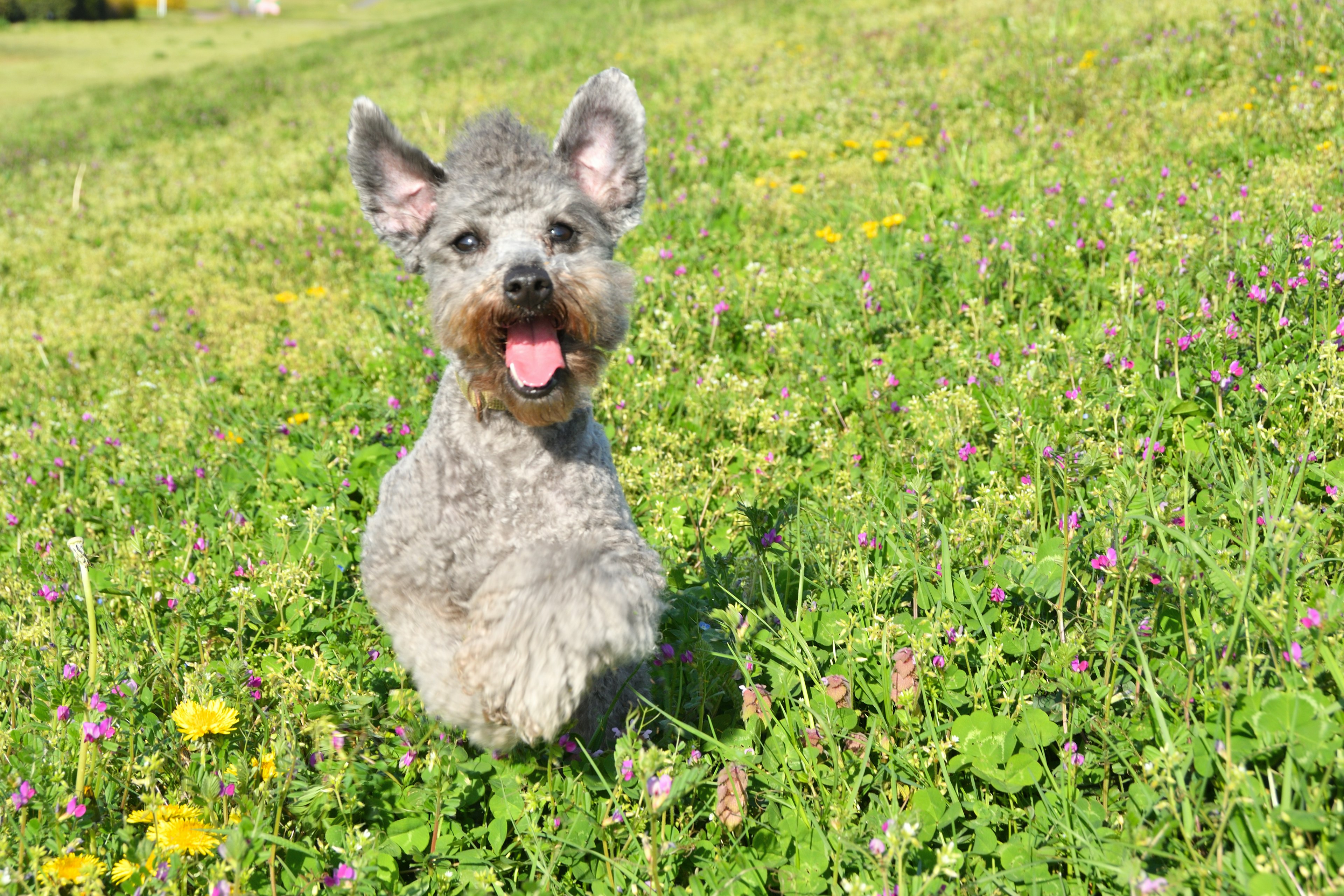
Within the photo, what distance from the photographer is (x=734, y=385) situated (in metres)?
5.76

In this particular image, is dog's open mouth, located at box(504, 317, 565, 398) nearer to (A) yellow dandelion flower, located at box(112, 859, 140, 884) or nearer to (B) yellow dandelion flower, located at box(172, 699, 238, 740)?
(B) yellow dandelion flower, located at box(172, 699, 238, 740)

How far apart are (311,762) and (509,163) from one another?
2842 mm

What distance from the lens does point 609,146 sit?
437 centimetres

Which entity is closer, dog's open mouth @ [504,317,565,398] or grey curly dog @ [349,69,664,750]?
grey curly dog @ [349,69,664,750]

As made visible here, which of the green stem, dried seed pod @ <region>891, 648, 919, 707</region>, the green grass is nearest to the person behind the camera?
the green stem

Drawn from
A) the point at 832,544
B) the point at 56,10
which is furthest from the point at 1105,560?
the point at 56,10

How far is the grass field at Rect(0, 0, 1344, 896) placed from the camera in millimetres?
2805

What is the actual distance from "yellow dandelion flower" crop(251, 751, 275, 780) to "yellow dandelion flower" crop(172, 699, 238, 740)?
0.18m

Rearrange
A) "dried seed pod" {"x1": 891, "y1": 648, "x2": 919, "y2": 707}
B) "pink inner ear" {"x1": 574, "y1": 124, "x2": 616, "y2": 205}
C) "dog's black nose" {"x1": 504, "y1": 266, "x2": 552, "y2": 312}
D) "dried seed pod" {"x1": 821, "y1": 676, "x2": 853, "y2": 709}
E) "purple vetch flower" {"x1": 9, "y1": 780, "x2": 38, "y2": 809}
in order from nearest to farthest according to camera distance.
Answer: "purple vetch flower" {"x1": 9, "y1": 780, "x2": 38, "y2": 809} → "dried seed pod" {"x1": 891, "y1": 648, "x2": 919, "y2": 707} → "dried seed pod" {"x1": 821, "y1": 676, "x2": 853, "y2": 709} → "dog's black nose" {"x1": 504, "y1": 266, "x2": 552, "y2": 312} → "pink inner ear" {"x1": 574, "y1": 124, "x2": 616, "y2": 205}

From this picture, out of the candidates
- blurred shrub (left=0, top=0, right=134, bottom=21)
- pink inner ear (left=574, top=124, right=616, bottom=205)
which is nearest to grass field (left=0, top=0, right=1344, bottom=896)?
pink inner ear (left=574, top=124, right=616, bottom=205)

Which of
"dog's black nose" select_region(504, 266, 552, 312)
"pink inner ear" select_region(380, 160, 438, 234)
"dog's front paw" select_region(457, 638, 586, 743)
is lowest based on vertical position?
"dog's front paw" select_region(457, 638, 586, 743)

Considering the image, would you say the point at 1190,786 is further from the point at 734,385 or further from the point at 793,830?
the point at 734,385

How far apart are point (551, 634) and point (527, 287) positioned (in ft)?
4.87

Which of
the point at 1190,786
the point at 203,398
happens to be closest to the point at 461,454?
the point at 1190,786
